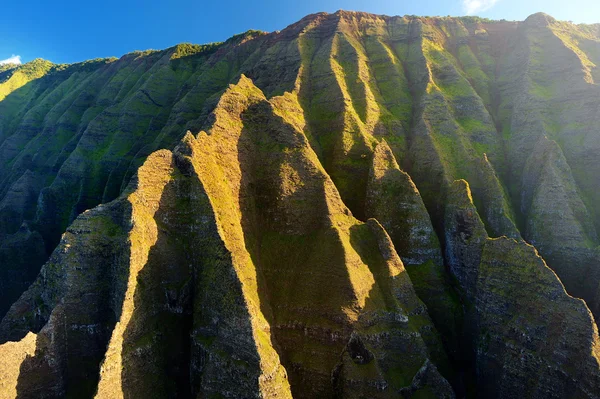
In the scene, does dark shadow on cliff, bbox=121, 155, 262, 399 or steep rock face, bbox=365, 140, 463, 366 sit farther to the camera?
steep rock face, bbox=365, 140, 463, 366

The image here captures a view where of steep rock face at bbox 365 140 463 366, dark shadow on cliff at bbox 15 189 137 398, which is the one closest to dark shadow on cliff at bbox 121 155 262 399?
dark shadow on cliff at bbox 15 189 137 398

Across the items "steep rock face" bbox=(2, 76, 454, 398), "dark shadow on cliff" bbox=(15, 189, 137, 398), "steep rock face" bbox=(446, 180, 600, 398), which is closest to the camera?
"steep rock face" bbox=(446, 180, 600, 398)

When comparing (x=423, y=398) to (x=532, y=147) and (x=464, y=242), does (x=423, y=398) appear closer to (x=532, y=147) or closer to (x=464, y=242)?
(x=464, y=242)

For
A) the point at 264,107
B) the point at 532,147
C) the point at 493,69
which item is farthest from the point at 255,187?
the point at 493,69

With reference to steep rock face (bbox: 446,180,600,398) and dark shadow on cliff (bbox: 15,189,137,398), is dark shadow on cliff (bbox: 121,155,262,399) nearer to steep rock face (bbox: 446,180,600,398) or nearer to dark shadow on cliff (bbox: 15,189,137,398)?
dark shadow on cliff (bbox: 15,189,137,398)

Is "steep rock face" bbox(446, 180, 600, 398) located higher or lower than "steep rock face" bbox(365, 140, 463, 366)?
lower

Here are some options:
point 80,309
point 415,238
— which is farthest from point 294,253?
point 80,309
